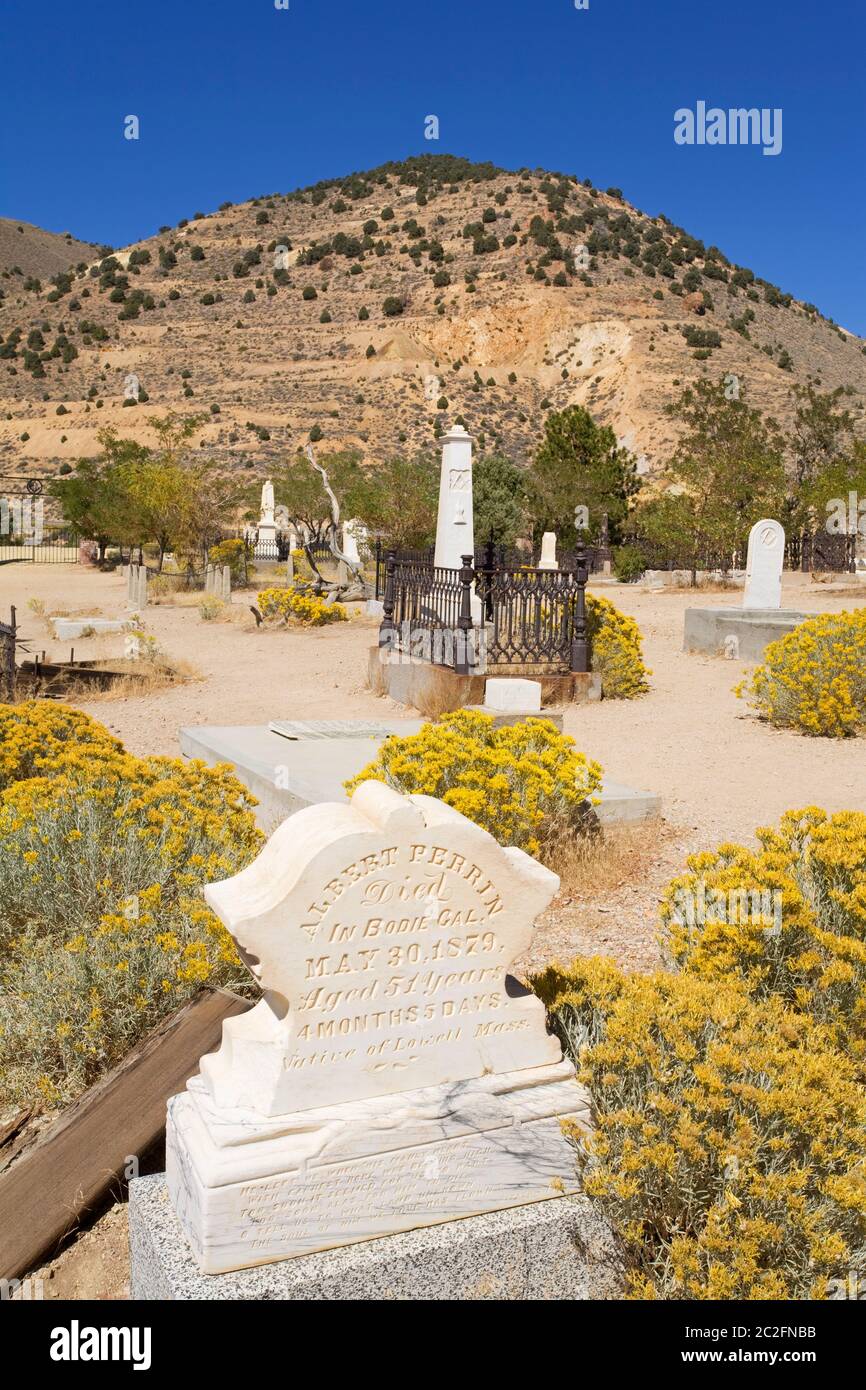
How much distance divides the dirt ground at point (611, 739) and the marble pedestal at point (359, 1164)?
0.59 metres

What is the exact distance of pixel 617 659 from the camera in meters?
11.2

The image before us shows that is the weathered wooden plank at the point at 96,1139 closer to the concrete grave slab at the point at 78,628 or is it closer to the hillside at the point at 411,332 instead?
the concrete grave slab at the point at 78,628

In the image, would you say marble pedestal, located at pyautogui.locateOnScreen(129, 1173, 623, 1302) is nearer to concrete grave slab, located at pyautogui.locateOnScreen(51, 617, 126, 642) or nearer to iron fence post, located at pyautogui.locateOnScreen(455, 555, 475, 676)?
iron fence post, located at pyautogui.locateOnScreen(455, 555, 475, 676)

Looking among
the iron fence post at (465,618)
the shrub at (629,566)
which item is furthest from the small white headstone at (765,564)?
the shrub at (629,566)

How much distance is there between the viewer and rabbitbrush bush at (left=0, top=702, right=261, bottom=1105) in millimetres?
3111

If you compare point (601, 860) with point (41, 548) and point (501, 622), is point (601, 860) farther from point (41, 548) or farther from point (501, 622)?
point (41, 548)

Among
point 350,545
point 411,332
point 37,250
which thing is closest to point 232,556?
point 350,545

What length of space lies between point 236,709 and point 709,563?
66.0ft

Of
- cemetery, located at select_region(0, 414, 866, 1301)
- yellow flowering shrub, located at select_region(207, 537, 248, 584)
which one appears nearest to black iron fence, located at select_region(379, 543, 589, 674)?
cemetery, located at select_region(0, 414, 866, 1301)

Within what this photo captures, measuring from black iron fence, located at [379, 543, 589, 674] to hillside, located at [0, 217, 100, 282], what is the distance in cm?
10987

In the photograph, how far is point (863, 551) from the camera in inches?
1236

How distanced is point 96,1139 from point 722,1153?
66.4 inches
